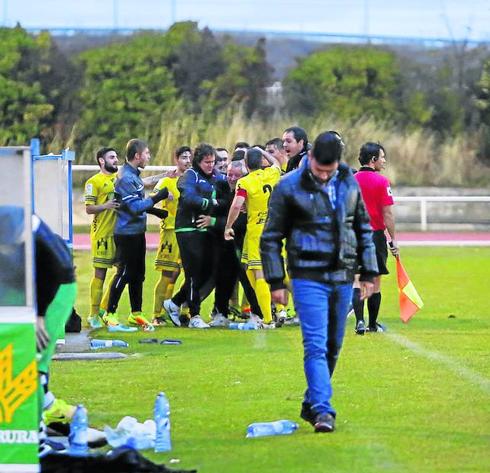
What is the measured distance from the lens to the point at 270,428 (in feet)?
33.0

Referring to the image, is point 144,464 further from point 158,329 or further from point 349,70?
point 349,70

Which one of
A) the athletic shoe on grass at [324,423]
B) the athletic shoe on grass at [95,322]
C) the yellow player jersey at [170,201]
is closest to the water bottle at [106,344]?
the athletic shoe on grass at [95,322]

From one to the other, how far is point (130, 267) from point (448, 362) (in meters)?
4.62

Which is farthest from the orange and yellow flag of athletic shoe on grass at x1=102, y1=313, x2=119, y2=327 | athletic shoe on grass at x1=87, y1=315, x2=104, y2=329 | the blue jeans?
the blue jeans

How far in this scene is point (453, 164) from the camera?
146 ft

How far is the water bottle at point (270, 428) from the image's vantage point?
9.98m

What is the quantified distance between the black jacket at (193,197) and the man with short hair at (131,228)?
0.31 meters

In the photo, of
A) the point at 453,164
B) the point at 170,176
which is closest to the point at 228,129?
the point at 453,164

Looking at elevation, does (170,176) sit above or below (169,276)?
above

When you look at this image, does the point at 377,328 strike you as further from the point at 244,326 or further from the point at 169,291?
the point at 169,291

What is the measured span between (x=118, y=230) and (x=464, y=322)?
415 centimetres

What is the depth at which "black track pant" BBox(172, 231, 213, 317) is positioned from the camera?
17.8 m

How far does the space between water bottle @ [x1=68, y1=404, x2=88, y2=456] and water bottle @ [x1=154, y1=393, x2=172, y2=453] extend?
1.57 feet

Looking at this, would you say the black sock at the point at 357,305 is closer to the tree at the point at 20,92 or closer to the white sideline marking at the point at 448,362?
the white sideline marking at the point at 448,362
